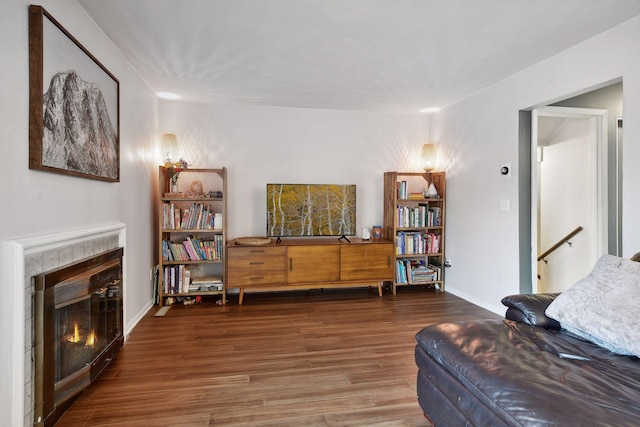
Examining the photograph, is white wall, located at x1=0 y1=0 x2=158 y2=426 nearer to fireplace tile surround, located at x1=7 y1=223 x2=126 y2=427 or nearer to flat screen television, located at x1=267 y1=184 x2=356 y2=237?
fireplace tile surround, located at x1=7 y1=223 x2=126 y2=427

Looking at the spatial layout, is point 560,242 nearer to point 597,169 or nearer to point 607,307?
point 597,169

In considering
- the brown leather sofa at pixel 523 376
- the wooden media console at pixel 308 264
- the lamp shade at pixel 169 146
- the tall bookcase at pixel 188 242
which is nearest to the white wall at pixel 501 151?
the wooden media console at pixel 308 264

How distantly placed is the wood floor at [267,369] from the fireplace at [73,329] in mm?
135

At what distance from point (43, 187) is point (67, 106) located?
20.3 inches

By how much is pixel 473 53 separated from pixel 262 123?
2505 mm

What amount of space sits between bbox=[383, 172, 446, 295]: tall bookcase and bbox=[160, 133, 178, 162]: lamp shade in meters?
2.59

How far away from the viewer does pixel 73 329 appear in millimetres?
1918

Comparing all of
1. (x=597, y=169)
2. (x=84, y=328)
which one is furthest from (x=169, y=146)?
(x=597, y=169)

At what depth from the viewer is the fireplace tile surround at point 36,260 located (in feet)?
5.06

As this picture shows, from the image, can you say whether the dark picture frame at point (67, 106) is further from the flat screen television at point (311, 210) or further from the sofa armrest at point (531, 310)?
the sofa armrest at point (531, 310)

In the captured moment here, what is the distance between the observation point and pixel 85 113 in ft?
7.04

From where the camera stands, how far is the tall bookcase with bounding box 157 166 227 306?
372cm

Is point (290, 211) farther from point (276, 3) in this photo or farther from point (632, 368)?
point (632, 368)

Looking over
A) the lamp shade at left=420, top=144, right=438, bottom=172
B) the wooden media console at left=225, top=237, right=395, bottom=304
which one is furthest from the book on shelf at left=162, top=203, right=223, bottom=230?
the lamp shade at left=420, top=144, right=438, bottom=172
